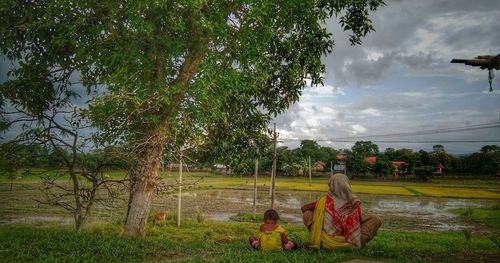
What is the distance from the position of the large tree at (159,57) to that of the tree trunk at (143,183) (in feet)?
0.08

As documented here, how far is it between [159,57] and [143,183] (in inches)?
124

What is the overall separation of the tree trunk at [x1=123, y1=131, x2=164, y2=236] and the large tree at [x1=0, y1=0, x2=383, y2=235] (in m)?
0.02

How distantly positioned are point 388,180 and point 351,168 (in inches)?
268

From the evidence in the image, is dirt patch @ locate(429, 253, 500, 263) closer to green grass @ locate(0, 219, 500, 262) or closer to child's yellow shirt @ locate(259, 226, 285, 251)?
green grass @ locate(0, 219, 500, 262)

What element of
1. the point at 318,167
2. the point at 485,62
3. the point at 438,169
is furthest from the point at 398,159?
the point at 485,62

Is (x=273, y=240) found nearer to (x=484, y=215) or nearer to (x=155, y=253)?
(x=155, y=253)

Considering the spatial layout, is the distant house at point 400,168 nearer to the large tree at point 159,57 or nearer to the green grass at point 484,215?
the green grass at point 484,215

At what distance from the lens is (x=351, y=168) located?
73250mm

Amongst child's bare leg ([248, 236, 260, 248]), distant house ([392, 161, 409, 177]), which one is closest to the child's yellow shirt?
child's bare leg ([248, 236, 260, 248])

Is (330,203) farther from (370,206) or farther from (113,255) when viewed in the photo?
(370,206)

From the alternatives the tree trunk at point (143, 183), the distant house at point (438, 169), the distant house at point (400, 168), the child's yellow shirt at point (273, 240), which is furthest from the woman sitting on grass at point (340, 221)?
the distant house at point (400, 168)

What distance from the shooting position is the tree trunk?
32.9ft

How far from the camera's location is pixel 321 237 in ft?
23.0

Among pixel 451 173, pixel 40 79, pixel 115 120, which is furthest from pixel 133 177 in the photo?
pixel 451 173
